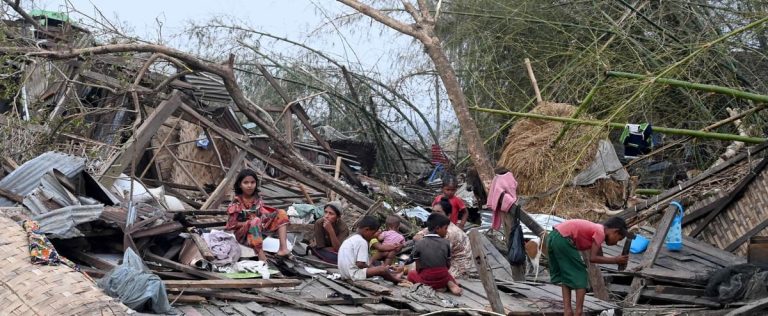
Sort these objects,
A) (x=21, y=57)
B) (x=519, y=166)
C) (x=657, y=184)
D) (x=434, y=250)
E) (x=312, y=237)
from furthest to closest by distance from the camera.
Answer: (x=657, y=184) < (x=519, y=166) < (x=312, y=237) < (x=21, y=57) < (x=434, y=250)

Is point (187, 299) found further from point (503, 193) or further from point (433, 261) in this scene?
point (503, 193)

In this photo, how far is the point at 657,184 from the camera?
14.6 m

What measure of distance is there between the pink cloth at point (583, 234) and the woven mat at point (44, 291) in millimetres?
3766

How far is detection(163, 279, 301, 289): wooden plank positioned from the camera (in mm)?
7105

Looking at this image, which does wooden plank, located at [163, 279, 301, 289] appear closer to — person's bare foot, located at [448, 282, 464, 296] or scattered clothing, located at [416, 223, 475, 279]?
person's bare foot, located at [448, 282, 464, 296]

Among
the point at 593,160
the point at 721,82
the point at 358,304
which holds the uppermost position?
the point at 721,82

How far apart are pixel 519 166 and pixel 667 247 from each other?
312 centimetres

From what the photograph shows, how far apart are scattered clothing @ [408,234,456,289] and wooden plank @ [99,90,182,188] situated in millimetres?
2756

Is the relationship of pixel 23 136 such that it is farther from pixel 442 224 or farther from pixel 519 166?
pixel 519 166

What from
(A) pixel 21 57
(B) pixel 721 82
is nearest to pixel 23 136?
(A) pixel 21 57

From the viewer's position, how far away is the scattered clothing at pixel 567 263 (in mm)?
7891

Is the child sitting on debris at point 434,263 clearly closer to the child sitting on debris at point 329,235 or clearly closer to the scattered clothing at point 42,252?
the child sitting on debris at point 329,235

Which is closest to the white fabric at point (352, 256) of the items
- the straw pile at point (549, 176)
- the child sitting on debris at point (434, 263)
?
the child sitting on debris at point (434, 263)

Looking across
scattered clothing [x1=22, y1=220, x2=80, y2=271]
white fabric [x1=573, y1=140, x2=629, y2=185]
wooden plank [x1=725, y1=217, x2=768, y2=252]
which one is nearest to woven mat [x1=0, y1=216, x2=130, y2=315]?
scattered clothing [x1=22, y1=220, x2=80, y2=271]
